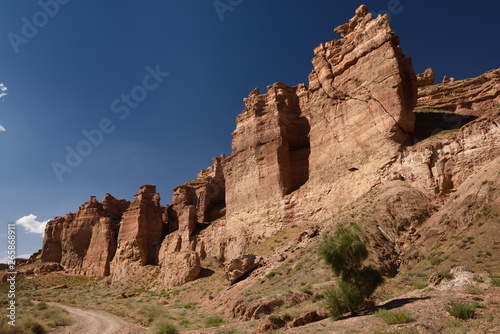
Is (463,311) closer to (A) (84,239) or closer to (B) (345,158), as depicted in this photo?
(B) (345,158)

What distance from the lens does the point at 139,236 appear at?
5484 cm

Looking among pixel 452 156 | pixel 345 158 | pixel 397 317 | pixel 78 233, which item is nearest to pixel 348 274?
pixel 397 317

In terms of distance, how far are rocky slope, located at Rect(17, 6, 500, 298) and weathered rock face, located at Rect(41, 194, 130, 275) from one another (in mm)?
7916

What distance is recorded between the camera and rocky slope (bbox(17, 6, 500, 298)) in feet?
76.4

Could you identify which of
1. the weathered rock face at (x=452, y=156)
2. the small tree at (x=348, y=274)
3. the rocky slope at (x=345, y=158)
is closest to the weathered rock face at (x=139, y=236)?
the rocky slope at (x=345, y=158)

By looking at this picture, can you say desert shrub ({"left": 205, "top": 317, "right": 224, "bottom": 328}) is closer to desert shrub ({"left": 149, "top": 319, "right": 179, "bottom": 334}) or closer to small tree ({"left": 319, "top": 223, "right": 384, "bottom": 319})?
desert shrub ({"left": 149, "top": 319, "right": 179, "bottom": 334})

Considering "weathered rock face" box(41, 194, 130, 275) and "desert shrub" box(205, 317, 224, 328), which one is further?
"weathered rock face" box(41, 194, 130, 275)

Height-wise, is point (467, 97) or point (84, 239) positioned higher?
point (467, 97)

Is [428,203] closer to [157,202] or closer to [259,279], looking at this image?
[259,279]

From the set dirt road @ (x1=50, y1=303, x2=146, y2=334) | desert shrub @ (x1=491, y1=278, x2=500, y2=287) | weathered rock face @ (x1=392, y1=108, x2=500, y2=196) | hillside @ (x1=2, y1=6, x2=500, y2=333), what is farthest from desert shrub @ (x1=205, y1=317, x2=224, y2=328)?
weathered rock face @ (x1=392, y1=108, x2=500, y2=196)

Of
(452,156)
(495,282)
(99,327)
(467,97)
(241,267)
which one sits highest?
(467,97)

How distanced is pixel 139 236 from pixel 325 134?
36.8 m

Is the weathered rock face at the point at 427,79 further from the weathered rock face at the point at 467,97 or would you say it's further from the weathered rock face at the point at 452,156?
the weathered rock face at the point at 452,156

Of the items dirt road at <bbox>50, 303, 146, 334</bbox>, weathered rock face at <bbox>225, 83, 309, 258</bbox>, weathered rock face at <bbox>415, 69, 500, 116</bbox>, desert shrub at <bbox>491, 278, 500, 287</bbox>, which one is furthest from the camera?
weathered rock face at <bbox>225, 83, 309, 258</bbox>
